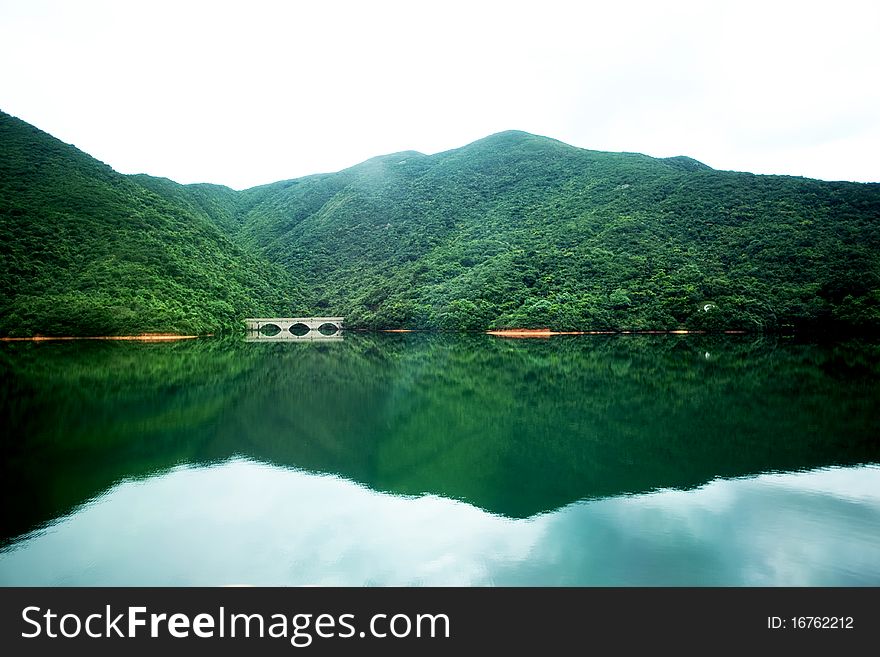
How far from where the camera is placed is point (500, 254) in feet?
304

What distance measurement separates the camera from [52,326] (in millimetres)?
58094

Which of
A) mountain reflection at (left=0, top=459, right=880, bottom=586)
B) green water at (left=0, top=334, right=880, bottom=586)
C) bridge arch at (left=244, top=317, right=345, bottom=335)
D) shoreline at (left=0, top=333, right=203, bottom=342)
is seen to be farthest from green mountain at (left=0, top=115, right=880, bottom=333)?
mountain reflection at (left=0, top=459, right=880, bottom=586)

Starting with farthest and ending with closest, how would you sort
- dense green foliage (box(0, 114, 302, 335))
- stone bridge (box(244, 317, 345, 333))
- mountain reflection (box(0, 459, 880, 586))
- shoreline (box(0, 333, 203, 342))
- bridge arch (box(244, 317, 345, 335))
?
bridge arch (box(244, 317, 345, 335)), stone bridge (box(244, 317, 345, 333)), dense green foliage (box(0, 114, 302, 335)), shoreline (box(0, 333, 203, 342)), mountain reflection (box(0, 459, 880, 586))

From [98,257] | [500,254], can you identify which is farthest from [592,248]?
[98,257]

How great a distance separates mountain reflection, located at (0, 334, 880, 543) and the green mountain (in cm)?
3914

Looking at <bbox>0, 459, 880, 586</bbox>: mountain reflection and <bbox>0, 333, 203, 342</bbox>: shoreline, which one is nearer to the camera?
<bbox>0, 459, 880, 586</bbox>: mountain reflection

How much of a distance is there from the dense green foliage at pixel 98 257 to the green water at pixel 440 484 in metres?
42.3

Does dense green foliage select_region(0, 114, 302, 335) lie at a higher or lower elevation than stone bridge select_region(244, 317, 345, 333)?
higher

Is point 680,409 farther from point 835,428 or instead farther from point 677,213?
point 677,213

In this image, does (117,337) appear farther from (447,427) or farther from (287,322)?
(447,427)

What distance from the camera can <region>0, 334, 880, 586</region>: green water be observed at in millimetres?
7832

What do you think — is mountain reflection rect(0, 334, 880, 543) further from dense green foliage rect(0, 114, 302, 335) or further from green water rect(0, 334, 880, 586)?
dense green foliage rect(0, 114, 302, 335)
